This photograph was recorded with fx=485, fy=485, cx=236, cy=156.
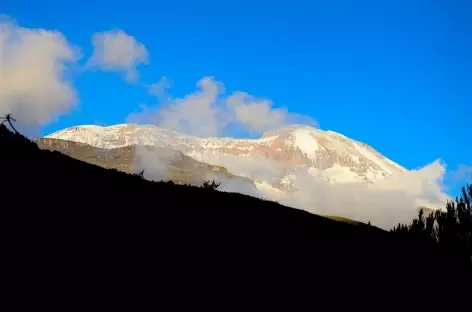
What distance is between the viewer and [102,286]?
8.64 metres

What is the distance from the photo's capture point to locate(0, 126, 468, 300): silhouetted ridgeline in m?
9.19

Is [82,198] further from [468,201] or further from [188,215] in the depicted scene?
[468,201]

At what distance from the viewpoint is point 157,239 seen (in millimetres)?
11219

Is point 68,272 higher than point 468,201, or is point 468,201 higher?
point 468,201

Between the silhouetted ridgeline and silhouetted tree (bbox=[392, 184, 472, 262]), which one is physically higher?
silhouetted tree (bbox=[392, 184, 472, 262])

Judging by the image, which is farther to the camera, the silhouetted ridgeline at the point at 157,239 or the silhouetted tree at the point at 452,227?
the silhouetted tree at the point at 452,227

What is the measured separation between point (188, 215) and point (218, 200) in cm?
318

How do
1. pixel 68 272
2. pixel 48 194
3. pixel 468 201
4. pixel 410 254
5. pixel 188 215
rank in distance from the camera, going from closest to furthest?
1. pixel 68 272
2. pixel 48 194
3. pixel 188 215
4. pixel 410 254
5. pixel 468 201

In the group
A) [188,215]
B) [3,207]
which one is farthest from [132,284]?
[188,215]

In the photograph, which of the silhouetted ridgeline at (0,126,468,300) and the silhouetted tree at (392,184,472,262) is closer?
the silhouetted ridgeline at (0,126,468,300)

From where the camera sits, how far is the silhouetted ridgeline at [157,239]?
9.19m

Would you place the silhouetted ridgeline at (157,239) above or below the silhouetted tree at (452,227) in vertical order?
below

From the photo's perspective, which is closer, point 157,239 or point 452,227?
point 157,239

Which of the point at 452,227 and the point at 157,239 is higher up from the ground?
the point at 452,227
